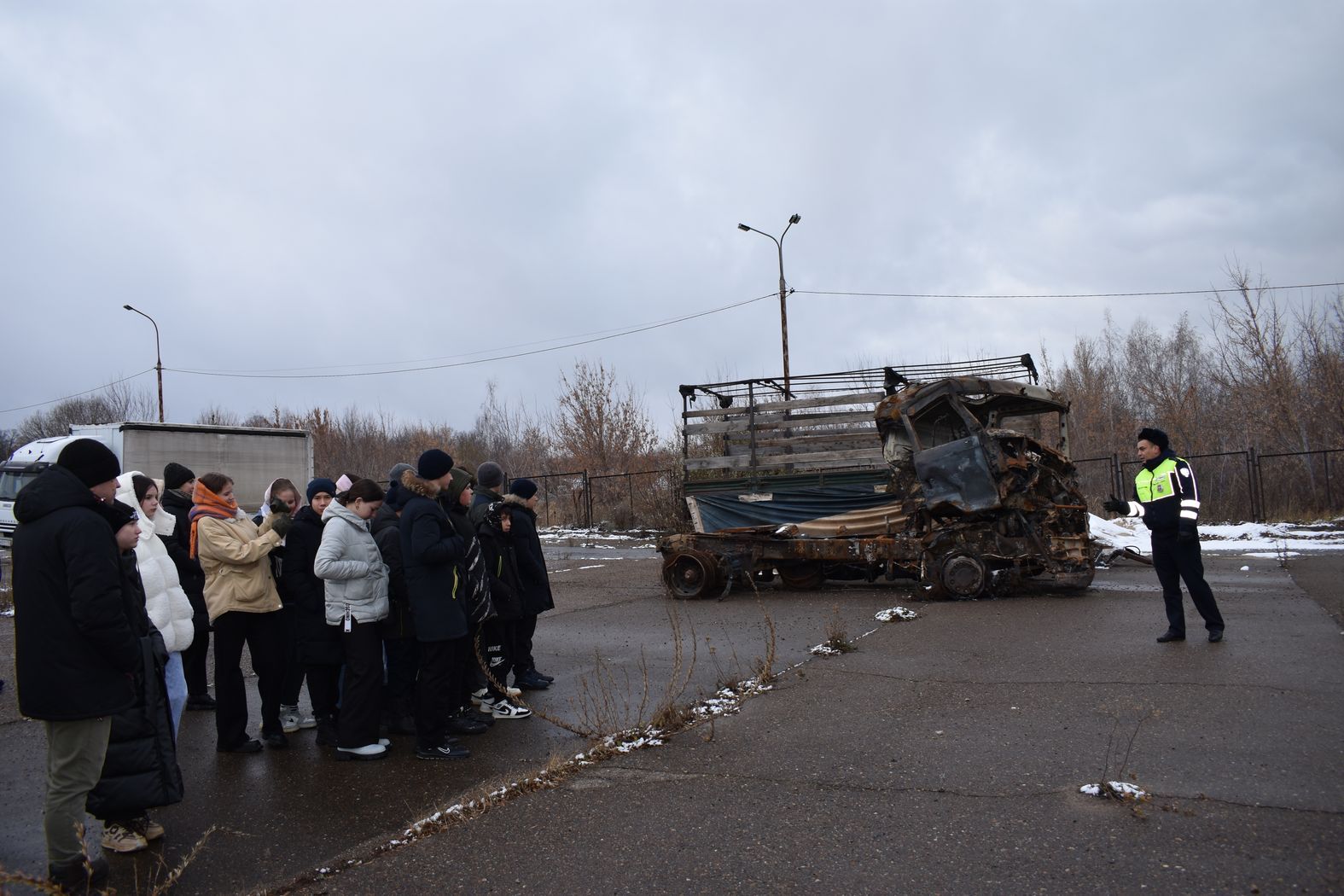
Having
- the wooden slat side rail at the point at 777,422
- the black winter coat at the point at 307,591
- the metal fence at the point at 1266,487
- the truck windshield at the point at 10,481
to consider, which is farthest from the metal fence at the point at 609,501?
the black winter coat at the point at 307,591

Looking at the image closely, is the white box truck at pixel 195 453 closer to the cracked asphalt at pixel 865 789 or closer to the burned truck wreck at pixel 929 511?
the burned truck wreck at pixel 929 511

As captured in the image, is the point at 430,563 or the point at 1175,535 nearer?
the point at 430,563

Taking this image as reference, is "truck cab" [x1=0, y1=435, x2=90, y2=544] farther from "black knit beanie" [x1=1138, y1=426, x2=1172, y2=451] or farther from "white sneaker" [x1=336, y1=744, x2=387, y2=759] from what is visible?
"black knit beanie" [x1=1138, y1=426, x2=1172, y2=451]

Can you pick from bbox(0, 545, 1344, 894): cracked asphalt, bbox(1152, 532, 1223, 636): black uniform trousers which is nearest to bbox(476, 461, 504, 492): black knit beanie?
bbox(0, 545, 1344, 894): cracked asphalt

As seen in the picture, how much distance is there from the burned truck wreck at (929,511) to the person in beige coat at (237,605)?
4697 millimetres

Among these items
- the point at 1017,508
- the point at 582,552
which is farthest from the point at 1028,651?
the point at 582,552

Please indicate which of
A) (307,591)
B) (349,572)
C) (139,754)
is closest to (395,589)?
(349,572)

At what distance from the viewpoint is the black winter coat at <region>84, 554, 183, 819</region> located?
12.9 ft

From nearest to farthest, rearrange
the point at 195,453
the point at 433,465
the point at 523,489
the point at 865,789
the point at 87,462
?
the point at 87,462
the point at 865,789
the point at 433,465
the point at 523,489
the point at 195,453

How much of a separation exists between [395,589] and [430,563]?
1.48 feet

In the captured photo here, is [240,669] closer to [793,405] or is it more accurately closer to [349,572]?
[349,572]

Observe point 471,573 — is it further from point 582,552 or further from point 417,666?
point 582,552

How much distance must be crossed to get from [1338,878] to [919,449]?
25.1 feet

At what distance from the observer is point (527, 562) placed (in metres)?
6.80
